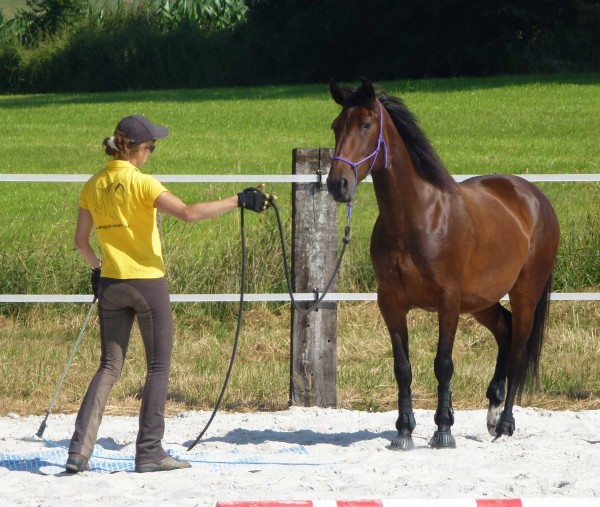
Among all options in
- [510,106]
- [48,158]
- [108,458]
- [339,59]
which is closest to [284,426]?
[108,458]

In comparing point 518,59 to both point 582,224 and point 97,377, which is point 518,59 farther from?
point 97,377

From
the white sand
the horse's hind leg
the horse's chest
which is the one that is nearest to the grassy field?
the white sand

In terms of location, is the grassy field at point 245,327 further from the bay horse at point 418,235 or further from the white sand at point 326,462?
the bay horse at point 418,235

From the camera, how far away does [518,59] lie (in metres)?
29.9

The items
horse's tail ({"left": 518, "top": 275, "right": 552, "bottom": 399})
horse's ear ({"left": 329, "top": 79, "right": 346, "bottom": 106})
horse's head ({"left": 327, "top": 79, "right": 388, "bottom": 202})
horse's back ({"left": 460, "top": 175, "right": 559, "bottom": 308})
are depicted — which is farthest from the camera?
horse's tail ({"left": 518, "top": 275, "right": 552, "bottom": 399})

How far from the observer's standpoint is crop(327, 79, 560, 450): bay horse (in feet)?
17.6

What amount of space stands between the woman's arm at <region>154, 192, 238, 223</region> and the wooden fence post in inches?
65.0

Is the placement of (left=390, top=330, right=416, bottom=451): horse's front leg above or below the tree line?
below

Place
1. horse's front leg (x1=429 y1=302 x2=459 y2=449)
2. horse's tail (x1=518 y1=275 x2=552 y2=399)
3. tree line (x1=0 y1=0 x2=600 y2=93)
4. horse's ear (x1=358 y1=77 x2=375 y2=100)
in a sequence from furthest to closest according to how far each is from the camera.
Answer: tree line (x1=0 y1=0 x2=600 y2=93) < horse's tail (x1=518 y1=275 x2=552 y2=399) < horse's front leg (x1=429 y1=302 x2=459 y2=449) < horse's ear (x1=358 y1=77 x2=375 y2=100)

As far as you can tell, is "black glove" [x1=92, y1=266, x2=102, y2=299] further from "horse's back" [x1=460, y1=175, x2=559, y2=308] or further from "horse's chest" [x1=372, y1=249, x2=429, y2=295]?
"horse's back" [x1=460, y1=175, x2=559, y2=308]

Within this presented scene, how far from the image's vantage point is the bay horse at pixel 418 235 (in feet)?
17.6

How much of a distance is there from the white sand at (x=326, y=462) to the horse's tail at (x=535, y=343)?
0.77 ft

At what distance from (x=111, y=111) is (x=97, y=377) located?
66.7 ft

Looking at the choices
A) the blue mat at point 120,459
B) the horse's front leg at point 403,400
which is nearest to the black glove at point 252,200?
the horse's front leg at point 403,400
